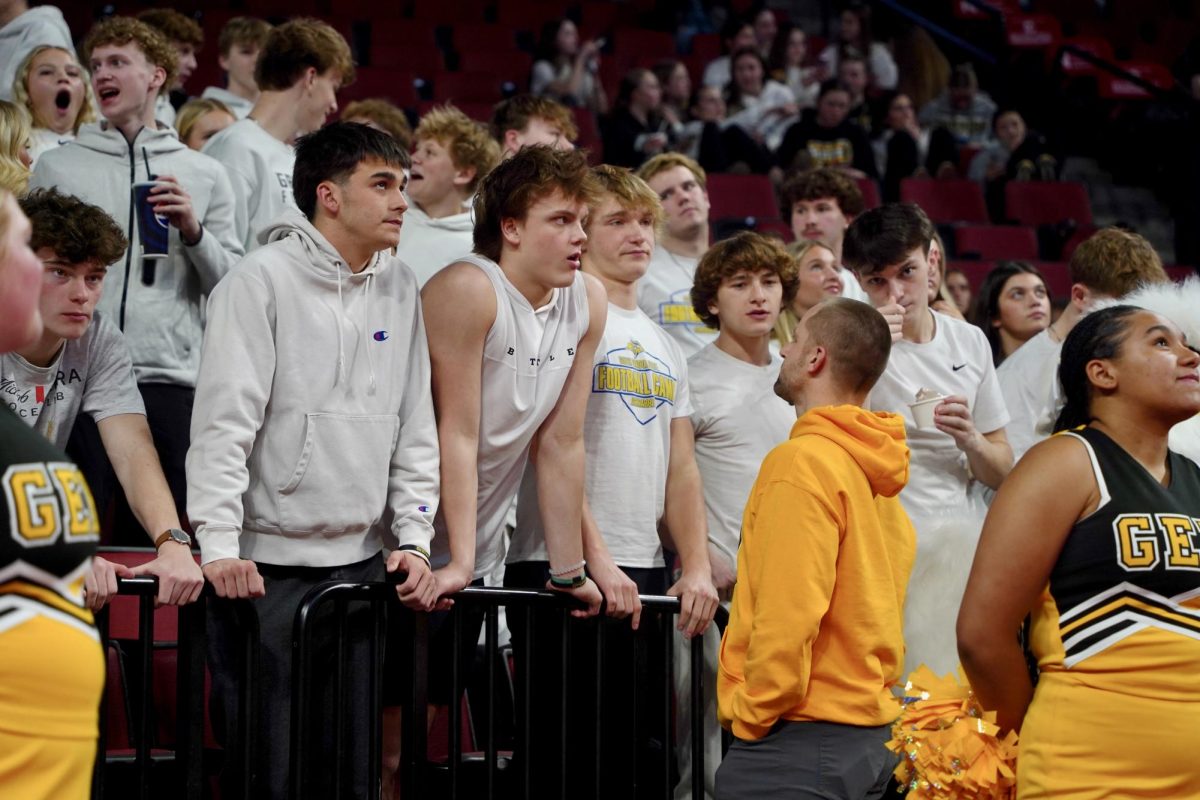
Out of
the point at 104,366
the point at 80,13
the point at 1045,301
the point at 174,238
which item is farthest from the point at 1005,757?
the point at 80,13

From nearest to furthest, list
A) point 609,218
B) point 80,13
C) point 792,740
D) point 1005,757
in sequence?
point 1005,757 → point 792,740 → point 609,218 → point 80,13

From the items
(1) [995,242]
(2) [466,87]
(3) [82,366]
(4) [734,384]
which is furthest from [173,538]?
(2) [466,87]

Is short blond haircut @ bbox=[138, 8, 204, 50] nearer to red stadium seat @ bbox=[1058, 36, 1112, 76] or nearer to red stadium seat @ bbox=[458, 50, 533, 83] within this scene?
red stadium seat @ bbox=[458, 50, 533, 83]

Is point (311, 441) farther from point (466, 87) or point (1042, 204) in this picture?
point (1042, 204)

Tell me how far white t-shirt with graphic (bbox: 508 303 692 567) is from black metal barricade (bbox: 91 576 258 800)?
2.97 feet

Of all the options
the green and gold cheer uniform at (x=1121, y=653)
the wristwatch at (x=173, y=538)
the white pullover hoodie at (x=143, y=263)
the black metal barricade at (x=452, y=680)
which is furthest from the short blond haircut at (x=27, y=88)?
the green and gold cheer uniform at (x=1121, y=653)

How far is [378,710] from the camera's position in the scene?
3.31 metres

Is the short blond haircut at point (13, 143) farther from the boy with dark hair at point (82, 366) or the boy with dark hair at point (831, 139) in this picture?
the boy with dark hair at point (831, 139)

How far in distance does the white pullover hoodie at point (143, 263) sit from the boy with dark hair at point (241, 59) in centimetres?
195

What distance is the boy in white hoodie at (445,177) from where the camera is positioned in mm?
4844

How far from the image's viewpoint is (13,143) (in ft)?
13.7

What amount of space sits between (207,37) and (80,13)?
819mm

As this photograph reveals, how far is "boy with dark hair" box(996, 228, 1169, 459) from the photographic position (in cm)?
481

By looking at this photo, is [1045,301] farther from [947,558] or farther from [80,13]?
[80,13]
